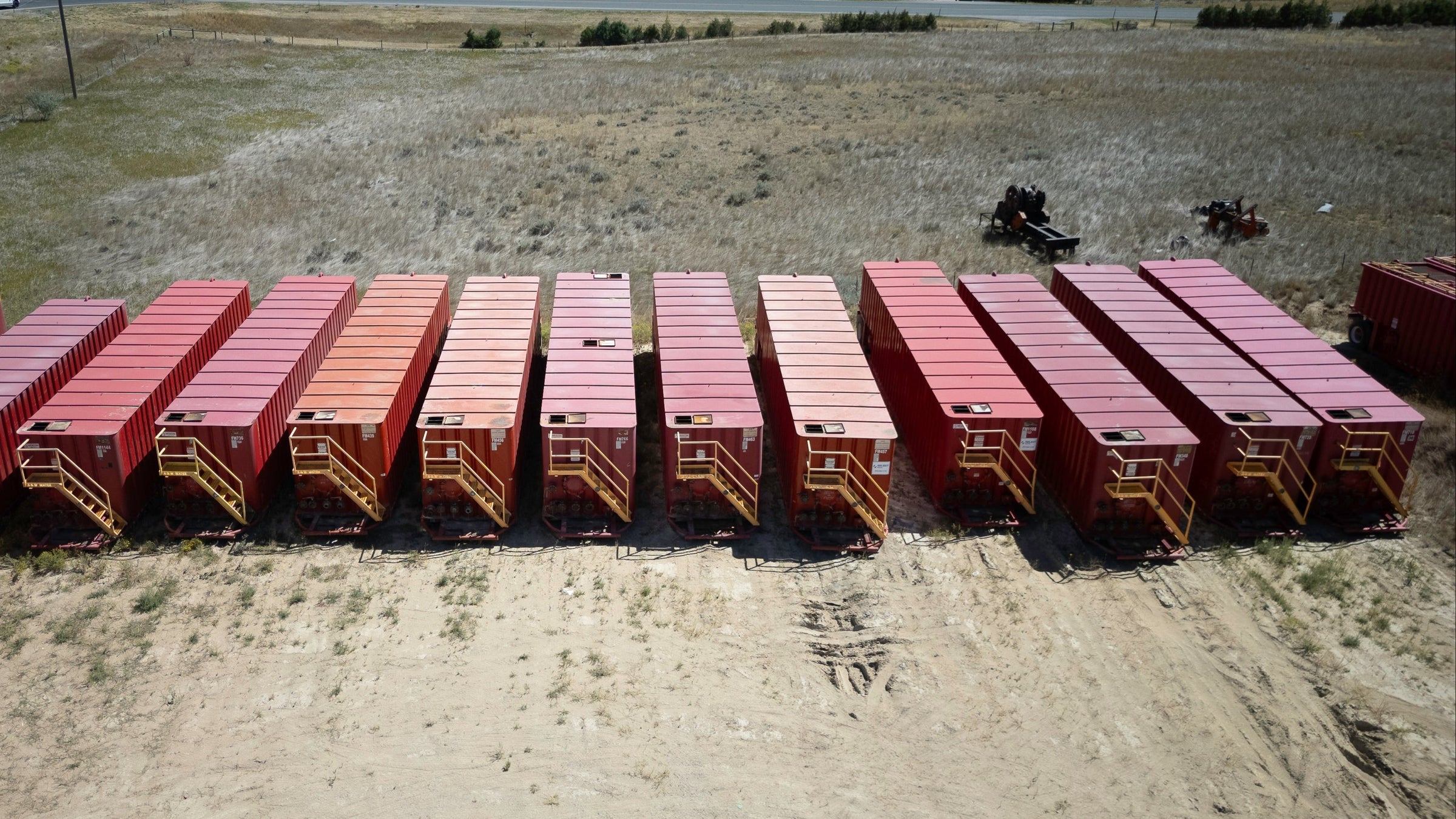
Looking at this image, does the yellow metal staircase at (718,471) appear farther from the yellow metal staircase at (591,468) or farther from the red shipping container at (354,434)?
the red shipping container at (354,434)

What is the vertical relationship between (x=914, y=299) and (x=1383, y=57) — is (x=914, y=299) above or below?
below

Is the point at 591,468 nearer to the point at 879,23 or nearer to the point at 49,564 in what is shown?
the point at 49,564

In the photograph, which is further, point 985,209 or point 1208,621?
point 985,209

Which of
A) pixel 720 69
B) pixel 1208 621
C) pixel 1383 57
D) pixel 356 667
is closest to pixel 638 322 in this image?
pixel 356 667

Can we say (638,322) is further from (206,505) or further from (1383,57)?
(1383,57)

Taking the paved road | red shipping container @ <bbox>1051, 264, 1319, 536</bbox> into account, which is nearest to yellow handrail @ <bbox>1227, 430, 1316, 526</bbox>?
red shipping container @ <bbox>1051, 264, 1319, 536</bbox>

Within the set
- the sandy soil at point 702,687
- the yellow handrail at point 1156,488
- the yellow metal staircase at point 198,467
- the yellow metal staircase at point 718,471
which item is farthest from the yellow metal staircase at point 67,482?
the yellow handrail at point 1156,488

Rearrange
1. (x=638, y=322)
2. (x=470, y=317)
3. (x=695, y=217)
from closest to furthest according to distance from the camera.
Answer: (x=470, y=317), (x=638, y=322), (x=695, y=217)
